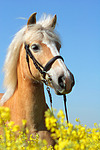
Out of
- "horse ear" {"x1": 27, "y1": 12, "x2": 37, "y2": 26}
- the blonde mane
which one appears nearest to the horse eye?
the blonde mane

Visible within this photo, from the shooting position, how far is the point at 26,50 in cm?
482

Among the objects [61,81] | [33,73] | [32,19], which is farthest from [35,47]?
[61,81]

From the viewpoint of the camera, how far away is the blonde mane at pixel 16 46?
488 cm

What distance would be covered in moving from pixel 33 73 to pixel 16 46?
32.4 inches

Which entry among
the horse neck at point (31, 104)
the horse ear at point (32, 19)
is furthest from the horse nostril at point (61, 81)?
the horse ear at point (32, 19)

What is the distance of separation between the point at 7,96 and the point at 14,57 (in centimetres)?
89

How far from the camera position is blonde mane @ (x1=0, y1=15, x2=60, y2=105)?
16.0 feet

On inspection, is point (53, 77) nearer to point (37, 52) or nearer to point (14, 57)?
point (37, 52)

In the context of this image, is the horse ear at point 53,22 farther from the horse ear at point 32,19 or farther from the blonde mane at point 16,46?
the horse ear at point 32,19

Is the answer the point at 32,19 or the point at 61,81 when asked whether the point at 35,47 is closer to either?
the point at 32,19

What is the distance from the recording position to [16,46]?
504 centimetres

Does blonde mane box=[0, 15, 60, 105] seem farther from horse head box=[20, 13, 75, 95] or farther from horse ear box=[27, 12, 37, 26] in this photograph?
horse ear box=[27, 12, 37, 26]

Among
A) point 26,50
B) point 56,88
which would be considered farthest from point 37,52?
point 56,88

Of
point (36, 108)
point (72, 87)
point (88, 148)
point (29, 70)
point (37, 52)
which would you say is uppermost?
point (37, 52)
